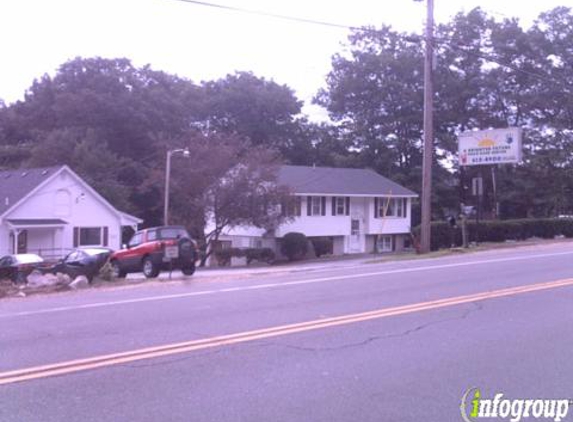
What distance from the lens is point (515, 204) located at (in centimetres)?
5453

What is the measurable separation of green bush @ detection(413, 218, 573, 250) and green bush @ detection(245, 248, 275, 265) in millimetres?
9572

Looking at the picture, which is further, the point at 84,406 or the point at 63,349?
the point at 63,349

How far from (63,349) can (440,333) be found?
4719mm

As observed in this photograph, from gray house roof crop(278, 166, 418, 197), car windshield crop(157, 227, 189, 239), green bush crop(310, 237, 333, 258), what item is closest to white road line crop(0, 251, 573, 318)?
car windshield crop(157, 227, 189, 239)

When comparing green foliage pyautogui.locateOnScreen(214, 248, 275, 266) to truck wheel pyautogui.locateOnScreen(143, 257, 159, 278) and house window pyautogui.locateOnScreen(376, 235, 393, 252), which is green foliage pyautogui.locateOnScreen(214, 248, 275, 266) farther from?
truck wheel pyautogui.locateOnScreen(143, 257, 159, 278)

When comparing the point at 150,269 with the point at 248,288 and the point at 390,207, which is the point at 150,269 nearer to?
the point at 248,288

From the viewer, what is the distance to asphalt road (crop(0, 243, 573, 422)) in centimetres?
585

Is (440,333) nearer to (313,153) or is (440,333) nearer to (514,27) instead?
(514,27)

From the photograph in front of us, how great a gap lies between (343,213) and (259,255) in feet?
25.2

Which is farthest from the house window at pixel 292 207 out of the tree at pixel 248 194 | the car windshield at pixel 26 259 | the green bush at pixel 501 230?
the car windshield at pixel 26 259

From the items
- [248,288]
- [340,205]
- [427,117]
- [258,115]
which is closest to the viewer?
[248,288]

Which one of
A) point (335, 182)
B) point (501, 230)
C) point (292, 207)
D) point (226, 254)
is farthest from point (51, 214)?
point (501, 230)

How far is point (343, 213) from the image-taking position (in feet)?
148

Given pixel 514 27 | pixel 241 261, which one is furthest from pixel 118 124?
pixel 514 27
